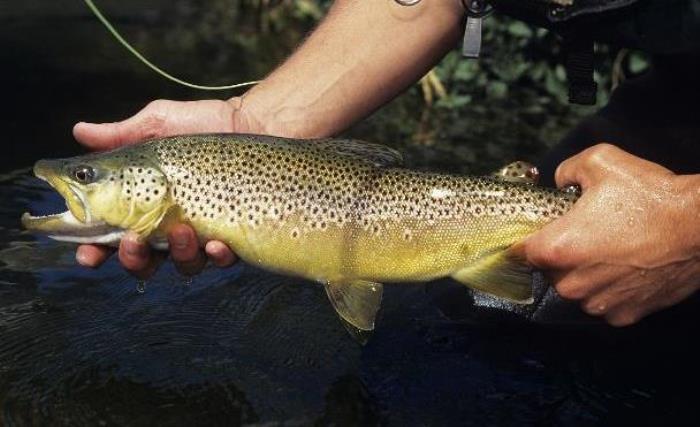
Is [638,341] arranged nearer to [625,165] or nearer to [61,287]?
[625,165]

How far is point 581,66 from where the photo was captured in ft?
9.77

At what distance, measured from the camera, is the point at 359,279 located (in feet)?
8.62

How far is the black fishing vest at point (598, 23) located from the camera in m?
2.85

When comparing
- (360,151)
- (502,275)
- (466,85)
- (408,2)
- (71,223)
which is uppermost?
(408,2)

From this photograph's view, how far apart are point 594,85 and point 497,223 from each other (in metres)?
0.74

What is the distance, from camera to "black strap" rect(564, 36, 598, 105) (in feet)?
9.73

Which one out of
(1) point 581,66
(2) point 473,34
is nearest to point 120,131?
(2) point 473,34

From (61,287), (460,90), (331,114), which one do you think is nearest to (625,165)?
(331,114)

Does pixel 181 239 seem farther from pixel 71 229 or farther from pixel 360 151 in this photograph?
pixel 360 151

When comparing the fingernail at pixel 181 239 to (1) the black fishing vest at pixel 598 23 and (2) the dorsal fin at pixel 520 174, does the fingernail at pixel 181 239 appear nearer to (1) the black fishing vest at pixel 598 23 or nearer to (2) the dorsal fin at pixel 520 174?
(2) the dorsal fin at pixel 520 174

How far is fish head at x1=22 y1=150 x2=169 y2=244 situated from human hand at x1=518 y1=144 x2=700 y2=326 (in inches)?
44.1

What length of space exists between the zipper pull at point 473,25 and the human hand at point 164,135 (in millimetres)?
851

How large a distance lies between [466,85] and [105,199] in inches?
192

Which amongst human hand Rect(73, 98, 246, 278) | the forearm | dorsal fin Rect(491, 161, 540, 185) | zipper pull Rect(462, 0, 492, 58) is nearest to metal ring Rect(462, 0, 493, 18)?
zipper pull Rect(462, 0, 492, 58)
